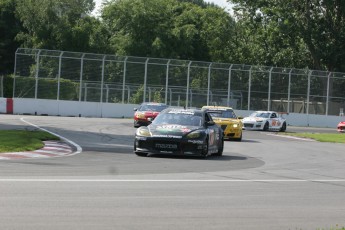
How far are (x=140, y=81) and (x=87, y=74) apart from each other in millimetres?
3804

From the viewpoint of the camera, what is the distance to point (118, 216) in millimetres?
9867

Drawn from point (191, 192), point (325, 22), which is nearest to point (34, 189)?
point (191, 192)

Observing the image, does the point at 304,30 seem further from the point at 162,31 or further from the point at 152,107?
the point at 152,107

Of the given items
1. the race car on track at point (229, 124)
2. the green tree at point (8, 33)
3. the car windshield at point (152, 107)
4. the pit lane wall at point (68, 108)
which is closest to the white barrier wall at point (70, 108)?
the pit lane wall at point (68, 108)

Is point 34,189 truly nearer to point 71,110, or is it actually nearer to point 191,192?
point 191,192

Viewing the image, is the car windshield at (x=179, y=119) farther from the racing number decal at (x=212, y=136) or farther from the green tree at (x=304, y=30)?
the green tree at (x=304, y=30)

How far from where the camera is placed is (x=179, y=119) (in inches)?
886

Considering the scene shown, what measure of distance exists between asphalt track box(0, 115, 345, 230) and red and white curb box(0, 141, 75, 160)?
20.4 inches

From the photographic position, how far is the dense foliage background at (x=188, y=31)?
68312mm

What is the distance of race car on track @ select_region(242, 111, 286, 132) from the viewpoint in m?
46.2

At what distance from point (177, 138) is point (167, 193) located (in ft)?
28.1

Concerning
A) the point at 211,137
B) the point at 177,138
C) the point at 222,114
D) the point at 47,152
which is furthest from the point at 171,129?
the point at 222,114

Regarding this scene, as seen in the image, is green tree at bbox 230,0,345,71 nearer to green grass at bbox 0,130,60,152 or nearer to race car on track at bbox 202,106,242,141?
race car on track at bbox 202,106,242,141

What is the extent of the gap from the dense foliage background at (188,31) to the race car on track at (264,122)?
843 inches
